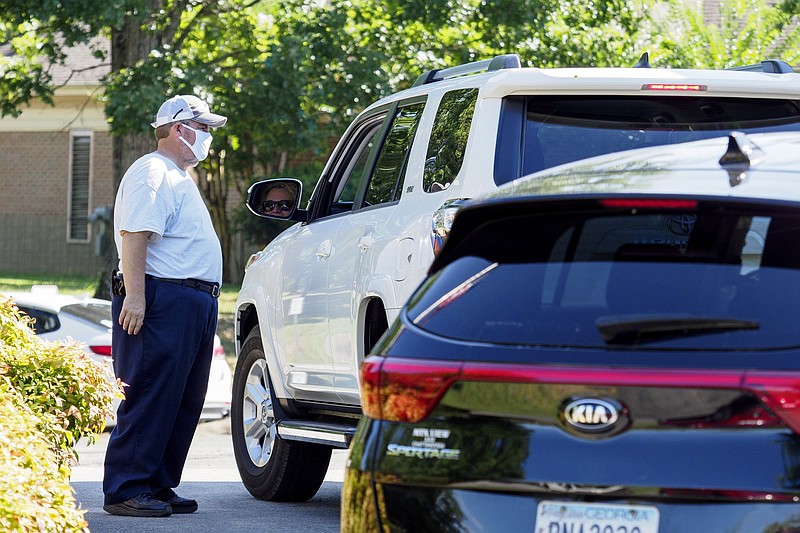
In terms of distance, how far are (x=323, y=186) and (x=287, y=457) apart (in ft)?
5.06

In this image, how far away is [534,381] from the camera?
11.0 feet

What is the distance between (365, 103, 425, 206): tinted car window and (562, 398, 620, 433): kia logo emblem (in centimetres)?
358

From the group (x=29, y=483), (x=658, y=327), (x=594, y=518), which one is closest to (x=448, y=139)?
(x=29, y=483)

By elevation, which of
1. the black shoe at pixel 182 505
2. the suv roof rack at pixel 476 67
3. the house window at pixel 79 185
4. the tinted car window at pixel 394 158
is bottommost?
the black shoe at pixel 182 505

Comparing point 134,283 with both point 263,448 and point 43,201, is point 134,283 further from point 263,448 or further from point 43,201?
point 43,201

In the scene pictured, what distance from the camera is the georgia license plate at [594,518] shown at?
321 cm

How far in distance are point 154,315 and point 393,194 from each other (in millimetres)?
1495

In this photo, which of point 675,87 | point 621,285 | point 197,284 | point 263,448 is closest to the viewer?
point 621,285

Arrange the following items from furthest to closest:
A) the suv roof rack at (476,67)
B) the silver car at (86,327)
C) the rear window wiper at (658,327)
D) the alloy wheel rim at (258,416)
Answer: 1. the silver car at (86,327)
2. the alloy wheel rim at (258,416)
3. the suv roof rack at (476,67)
4. the rear window wiper at (658,327)

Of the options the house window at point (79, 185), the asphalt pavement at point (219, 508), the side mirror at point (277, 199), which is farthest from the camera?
the house window at point (79, 185)

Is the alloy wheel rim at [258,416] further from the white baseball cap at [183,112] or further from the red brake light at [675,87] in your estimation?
the red brake light at [675,87]

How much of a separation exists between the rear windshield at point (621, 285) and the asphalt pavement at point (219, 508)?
2.78m

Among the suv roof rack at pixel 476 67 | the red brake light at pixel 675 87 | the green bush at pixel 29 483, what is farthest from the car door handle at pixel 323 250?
the green bush at pixel 29 483

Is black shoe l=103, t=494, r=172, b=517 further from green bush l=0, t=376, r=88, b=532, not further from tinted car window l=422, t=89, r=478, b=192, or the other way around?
tinted car window l=422, t=89, r=478, b=192
